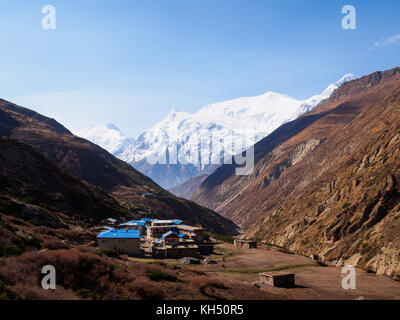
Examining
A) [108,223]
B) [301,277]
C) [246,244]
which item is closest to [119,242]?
[108,223]

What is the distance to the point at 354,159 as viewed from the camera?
109500 millimetres

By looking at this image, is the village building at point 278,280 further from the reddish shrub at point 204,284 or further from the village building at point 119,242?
the village building at point 119,242

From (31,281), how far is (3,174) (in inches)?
2215

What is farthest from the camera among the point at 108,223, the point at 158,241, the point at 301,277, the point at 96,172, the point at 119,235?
the point at 96,172

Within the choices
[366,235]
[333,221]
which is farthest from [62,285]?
[333,221]

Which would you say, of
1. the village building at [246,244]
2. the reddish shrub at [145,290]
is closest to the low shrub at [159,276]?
the reddish shrub at [145,290]

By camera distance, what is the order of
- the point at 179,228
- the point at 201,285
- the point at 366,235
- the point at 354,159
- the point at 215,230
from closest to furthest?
the point at 201,285 → the point at 366,235 → the point at 179,228 → the point at 354,159 → the point at 215,230

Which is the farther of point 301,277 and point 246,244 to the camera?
point 246,244

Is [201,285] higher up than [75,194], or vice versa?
[75,194]

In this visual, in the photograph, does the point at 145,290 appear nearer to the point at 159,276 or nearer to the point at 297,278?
the point at 159,276

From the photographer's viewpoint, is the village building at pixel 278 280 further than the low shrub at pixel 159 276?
Yes

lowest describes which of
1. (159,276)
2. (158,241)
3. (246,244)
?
(246,244)

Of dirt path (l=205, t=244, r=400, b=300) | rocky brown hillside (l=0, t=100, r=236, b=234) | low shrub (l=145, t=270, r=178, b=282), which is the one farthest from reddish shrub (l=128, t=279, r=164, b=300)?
rocky brown hillside (l=0, t=100, r=236, b=234)
